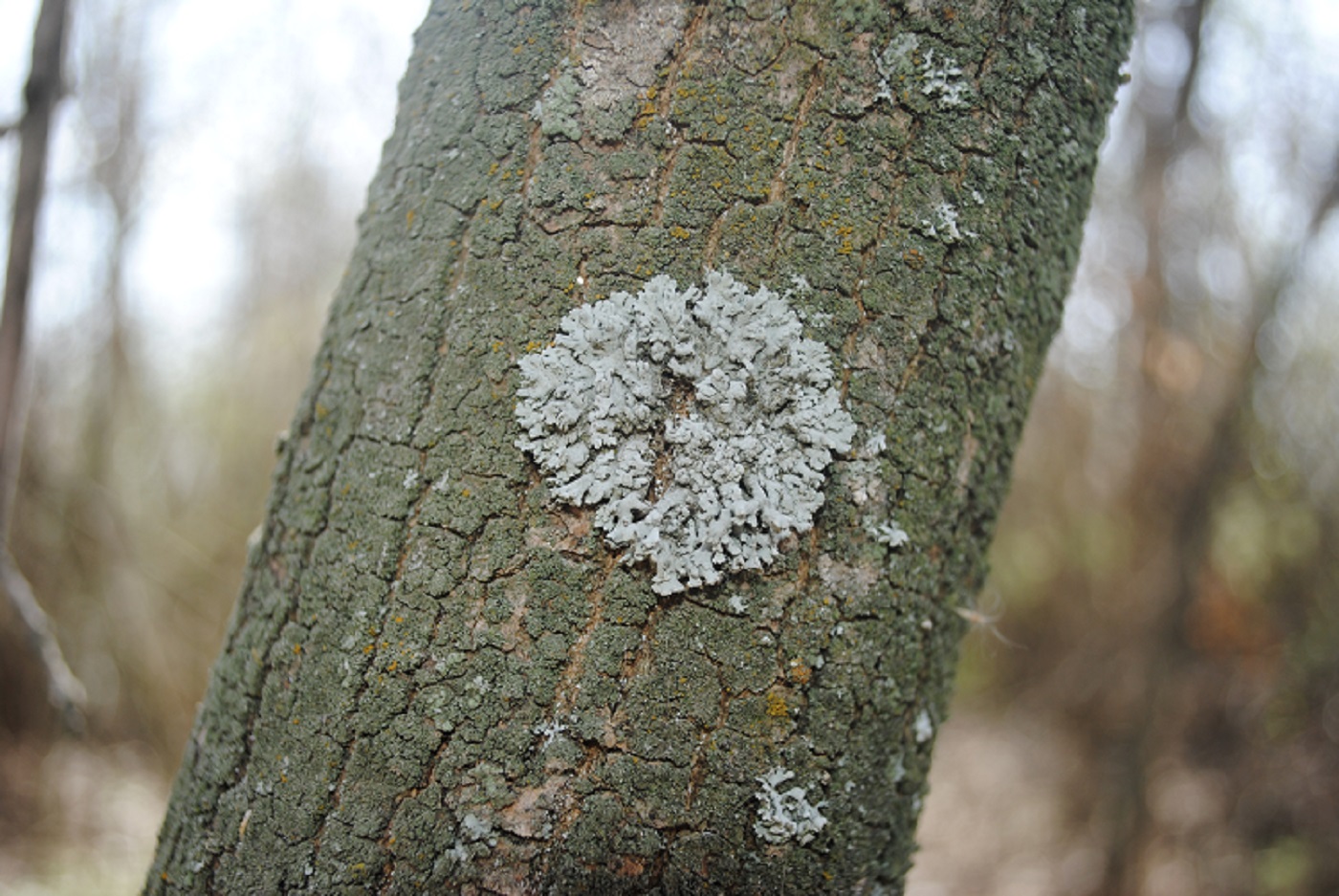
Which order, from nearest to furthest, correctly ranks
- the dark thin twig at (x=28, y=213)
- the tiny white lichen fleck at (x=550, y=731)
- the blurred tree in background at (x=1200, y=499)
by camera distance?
the tiny white lichen fleck at (x=550, y=731) → the dark thin twig at (x=28, y=213) → the blurred tree in background at (x=1200, y=499)

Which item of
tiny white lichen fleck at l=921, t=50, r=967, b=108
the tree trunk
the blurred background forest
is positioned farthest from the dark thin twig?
the blurred background forest

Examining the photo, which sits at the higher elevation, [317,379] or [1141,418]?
[1141,418]

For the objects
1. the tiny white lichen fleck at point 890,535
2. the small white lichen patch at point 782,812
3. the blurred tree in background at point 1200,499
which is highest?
the blurred tree in background at point 1200,499

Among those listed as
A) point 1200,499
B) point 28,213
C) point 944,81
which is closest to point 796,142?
point 944,81

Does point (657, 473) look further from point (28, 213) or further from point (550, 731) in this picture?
point (28, 213)

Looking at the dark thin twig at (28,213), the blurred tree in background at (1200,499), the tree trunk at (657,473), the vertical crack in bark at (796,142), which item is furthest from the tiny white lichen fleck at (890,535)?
the blurred tree in background at (1200,499)

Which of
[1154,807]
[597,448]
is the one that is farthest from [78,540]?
[1154,807]

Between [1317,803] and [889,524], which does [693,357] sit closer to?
[889,524]

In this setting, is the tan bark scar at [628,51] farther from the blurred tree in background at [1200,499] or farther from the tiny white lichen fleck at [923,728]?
the blurred tree in background at [1200,499]

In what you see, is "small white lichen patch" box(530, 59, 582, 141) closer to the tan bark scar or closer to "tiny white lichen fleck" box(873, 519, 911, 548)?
the tan bark scar
